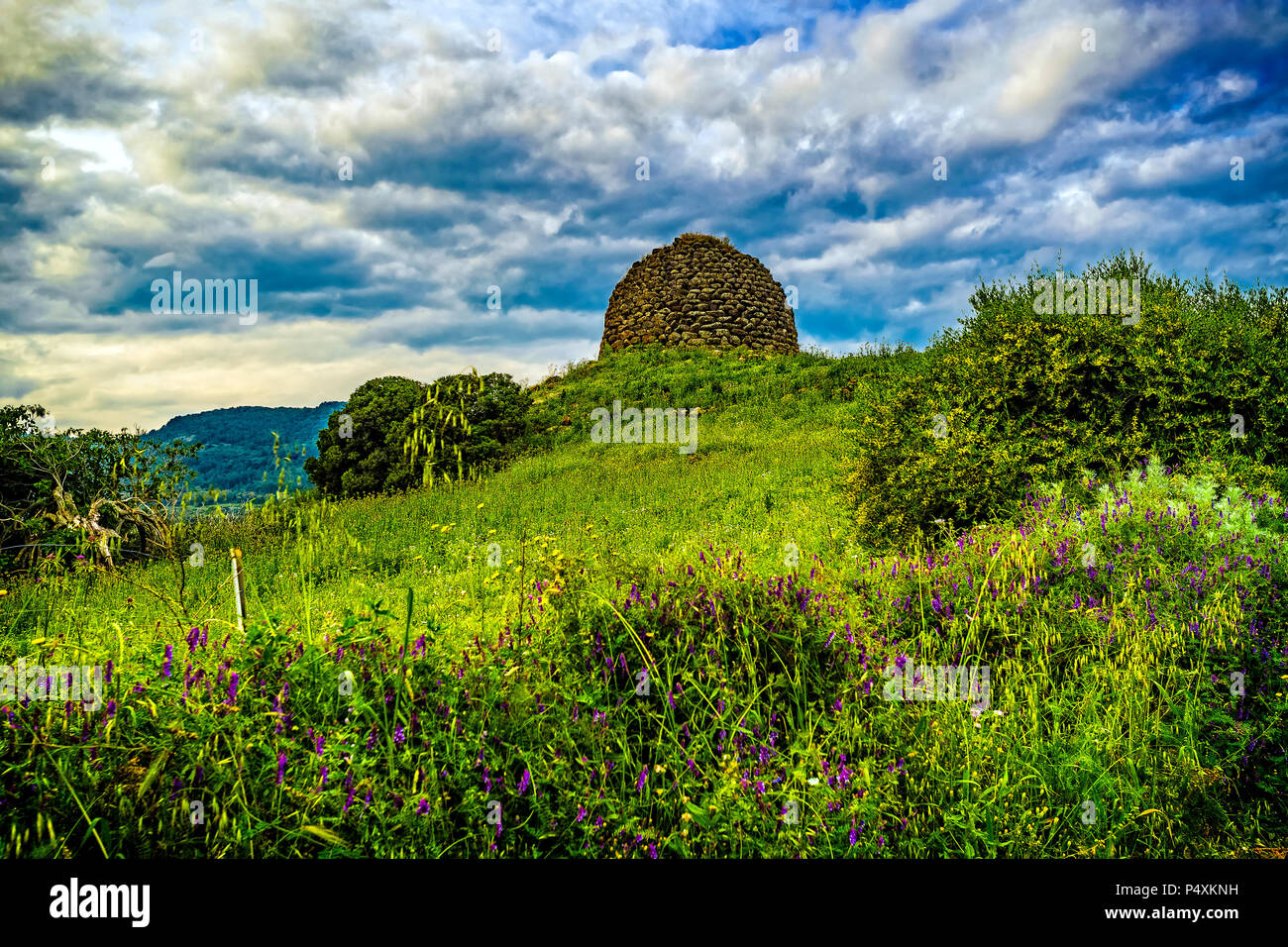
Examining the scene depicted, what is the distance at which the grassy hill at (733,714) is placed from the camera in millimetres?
2672

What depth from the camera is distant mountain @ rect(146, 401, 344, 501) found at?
5488mm

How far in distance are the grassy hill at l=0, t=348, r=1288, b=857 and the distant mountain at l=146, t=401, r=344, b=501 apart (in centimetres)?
139

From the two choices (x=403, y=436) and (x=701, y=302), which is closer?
(x=403, y=436)

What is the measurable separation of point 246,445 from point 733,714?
43.6ft

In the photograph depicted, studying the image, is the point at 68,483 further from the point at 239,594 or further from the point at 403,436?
the point at 239,594

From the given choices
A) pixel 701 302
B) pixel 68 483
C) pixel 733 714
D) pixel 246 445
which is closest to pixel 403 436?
pixel 246 445

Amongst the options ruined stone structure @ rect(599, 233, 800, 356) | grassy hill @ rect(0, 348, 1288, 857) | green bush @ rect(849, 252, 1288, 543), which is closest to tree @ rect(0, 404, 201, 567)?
grassy hill @ rect(0, 348, 1288, 857)

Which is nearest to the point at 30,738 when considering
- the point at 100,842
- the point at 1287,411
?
the point at 100,842

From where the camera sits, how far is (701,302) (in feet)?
107

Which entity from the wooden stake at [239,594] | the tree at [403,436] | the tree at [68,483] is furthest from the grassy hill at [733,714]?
the tree at [403,436]

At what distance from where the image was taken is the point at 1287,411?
22.0 ft

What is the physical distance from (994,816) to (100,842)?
3338 mm

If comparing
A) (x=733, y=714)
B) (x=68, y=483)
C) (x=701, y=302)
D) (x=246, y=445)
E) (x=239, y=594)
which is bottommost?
(x=733, y=714)

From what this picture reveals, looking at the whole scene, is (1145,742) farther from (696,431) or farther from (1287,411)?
(696,431)
